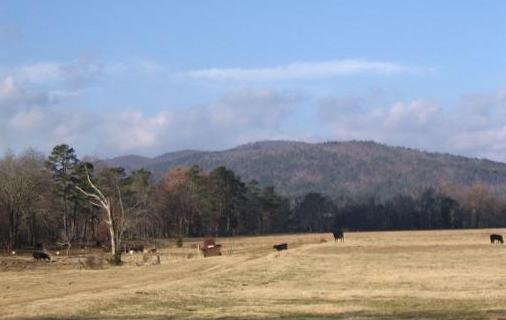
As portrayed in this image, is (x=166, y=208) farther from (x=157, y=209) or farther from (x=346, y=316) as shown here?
(x=346, y=316)

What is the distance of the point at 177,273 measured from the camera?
139 feet

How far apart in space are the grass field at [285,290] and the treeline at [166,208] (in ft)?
79.6

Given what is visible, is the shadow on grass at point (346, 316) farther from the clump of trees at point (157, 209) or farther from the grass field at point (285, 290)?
the clump of trees at point (157, 209)

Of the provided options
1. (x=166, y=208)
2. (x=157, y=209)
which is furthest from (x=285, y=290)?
(x=166, y=208)

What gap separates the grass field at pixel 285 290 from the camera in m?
22.1

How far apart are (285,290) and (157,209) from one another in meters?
102

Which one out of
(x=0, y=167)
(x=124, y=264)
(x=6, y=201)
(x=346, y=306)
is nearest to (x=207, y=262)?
(x=124, y=264)

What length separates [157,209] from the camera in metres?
132

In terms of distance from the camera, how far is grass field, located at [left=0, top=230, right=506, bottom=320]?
22.1 meters

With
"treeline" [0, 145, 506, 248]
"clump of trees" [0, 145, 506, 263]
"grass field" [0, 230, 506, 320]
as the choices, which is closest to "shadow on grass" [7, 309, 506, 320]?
"grass field" [0, 230, 506, 320]

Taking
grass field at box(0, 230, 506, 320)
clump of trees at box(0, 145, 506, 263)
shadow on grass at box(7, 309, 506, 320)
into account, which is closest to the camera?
shadow on grass at box(7, 309, 506, 320)

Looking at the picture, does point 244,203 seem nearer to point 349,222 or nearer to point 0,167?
point 349,222

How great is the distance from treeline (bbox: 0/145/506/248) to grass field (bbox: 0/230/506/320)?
2426 cm

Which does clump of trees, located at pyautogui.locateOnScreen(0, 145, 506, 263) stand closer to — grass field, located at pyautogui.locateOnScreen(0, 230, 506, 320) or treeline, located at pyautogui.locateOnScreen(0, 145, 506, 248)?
treeline, located at pyautogui.locateOnScreen(0, 145, 506, 248)
